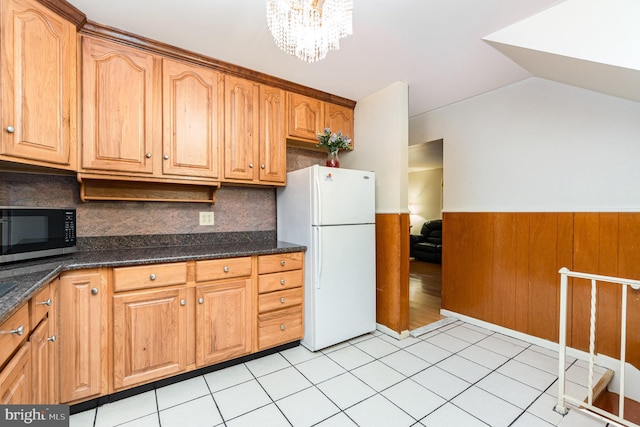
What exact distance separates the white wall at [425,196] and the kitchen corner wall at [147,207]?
15.4 ft

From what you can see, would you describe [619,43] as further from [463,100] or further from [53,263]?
[53,263]

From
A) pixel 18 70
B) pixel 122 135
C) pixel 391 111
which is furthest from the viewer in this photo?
pixel 391 111

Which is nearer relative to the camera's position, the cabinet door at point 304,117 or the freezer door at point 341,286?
the freezer door at point 341,286

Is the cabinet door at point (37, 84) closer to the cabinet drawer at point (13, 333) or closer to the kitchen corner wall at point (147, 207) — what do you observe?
the kitchen corner wall at point (147, 207)

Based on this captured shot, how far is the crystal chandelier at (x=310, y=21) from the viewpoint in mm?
1292

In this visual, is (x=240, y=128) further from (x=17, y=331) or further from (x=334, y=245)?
(x=17, y=331)

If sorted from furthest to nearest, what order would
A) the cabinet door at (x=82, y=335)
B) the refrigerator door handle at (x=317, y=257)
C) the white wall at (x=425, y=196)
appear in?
the white wall at (x=425, y=196) < the refrigerator door handle at (x=317, y=257) < the cabinet door at (x=82, y=335)

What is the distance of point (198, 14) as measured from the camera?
1.67 meters

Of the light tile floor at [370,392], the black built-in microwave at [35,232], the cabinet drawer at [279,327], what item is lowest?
the light tile floor at [370,392]

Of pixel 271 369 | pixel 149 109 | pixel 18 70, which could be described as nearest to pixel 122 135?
pixel 149 109

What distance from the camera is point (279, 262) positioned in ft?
7.30

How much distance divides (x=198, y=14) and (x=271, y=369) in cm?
243

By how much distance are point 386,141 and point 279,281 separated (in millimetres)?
1658

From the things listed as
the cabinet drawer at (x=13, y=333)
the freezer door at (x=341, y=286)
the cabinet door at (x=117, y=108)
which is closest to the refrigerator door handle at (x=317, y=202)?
the freezer door at (x=341, y=286)
